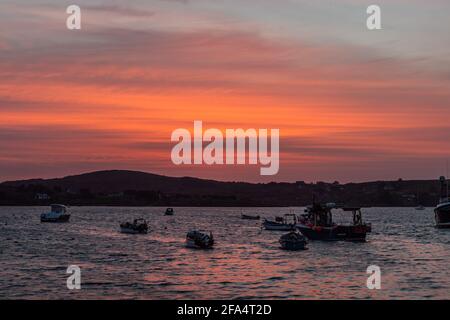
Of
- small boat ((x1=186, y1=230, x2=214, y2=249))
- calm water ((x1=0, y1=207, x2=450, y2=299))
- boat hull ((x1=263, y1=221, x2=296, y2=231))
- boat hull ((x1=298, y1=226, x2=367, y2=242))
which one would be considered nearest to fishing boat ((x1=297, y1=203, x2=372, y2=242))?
boat hull ((x1=298, y1=226, x2=367, y2=242))

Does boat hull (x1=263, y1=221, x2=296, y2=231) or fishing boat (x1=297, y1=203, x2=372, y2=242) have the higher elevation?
fishing boat (x1=297, y1=203, x2=372, y2=242)

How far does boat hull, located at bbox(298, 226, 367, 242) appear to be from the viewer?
348ft

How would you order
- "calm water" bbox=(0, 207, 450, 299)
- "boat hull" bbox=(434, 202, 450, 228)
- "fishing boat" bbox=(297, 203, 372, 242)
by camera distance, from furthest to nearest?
"boat hull" bbox=(434, 202, 450, 228)
"fishing boat" bbox=(297, 203, 372, 242)
"calm water" bbox=(0, 207, 450, 299)

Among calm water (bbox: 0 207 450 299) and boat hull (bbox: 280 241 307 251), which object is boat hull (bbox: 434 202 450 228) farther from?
boat hull (bbox: 280 241 307 251)

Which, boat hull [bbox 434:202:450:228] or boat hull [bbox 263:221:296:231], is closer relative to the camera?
boat hull [bbox 263:221:296:231]

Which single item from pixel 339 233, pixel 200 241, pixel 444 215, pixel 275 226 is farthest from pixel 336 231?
pixel 444 215

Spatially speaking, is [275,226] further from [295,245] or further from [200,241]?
[295,245]

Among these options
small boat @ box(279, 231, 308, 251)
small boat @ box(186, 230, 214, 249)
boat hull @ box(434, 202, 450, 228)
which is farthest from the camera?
boat hull @ box(434, 202, 450, 228)

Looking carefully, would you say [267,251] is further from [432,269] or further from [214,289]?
[214,289]

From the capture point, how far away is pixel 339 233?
106m

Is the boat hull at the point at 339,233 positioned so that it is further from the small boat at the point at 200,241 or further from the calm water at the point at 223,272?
the small boat at the point at 200,241
